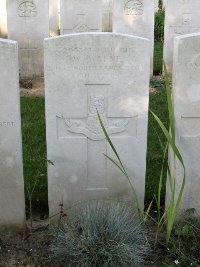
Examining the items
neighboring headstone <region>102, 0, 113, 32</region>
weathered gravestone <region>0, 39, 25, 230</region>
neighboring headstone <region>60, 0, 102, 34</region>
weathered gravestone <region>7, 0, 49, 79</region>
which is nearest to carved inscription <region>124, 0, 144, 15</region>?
neighboring headstone <region>60, 0, 102, 34</region>

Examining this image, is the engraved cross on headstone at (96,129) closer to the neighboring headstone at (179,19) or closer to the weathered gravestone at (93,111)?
the weathered gravestone at (93,111)

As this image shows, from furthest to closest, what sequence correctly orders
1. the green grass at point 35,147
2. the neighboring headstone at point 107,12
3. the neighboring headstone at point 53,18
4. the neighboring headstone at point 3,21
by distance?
the neighboring headstone at point 107,12 < the neighboring headstone at point 53,18 < the neighboring headstone at point 3,21 < the green grass at point 35,147

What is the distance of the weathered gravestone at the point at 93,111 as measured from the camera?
341 centimetres

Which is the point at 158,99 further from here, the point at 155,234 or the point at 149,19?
the point at 155,234

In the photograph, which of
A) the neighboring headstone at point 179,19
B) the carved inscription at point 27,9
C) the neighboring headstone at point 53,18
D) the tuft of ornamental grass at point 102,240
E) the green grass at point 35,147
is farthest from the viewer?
the neighboring headstone at point 53,18

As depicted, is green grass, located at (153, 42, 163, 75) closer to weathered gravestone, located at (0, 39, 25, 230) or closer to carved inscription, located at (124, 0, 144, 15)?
carved inscription, located at (124, 0, 144, 15)

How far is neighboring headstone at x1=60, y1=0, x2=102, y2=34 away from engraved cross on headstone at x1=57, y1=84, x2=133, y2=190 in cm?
547

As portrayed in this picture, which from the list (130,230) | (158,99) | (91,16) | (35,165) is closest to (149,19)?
(91,16)

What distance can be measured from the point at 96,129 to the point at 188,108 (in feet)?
2.32

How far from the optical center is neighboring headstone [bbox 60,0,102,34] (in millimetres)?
8664

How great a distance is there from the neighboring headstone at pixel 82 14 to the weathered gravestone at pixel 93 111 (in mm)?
5472

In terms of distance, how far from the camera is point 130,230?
324 centimetres

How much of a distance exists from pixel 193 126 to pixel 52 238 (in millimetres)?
1350

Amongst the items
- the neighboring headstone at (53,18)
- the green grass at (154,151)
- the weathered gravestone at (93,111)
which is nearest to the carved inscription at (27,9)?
the green grass at (154,151)
